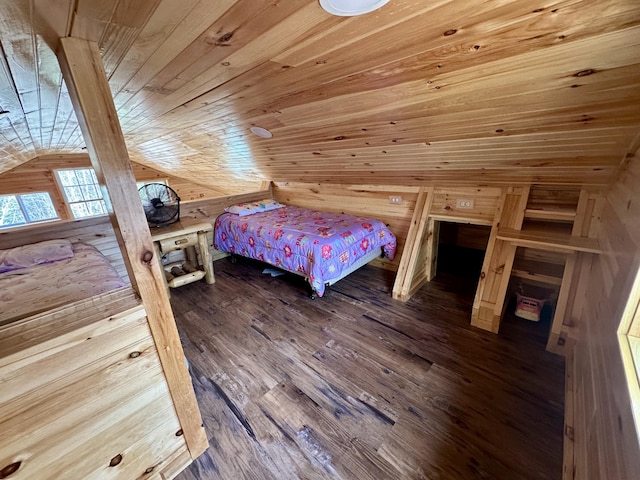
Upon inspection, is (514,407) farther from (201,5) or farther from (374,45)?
(201,5)

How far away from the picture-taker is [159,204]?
8.72 ft

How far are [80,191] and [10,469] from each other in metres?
6.36

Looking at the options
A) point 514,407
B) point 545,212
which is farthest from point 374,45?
point 514,407

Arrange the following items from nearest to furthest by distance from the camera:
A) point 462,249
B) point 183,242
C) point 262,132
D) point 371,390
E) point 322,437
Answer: point 322,437, point 371,390, point 262,132, point 183,242, point 462,249

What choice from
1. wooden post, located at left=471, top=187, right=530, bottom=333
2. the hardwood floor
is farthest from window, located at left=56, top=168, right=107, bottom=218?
wooden post, located at left=471, top=187, right=530, bottom=333

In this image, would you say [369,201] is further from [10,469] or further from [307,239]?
[10,469]

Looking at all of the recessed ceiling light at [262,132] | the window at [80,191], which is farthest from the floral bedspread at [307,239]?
the window at [80,191]

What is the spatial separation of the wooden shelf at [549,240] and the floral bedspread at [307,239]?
1.21 m

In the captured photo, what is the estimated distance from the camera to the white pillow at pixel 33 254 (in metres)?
1.96

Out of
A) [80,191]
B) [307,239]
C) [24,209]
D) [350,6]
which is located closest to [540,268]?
[307,239]

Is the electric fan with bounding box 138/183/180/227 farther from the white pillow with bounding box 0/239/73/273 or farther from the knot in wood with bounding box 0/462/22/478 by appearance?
the knot in wood with bounding box 0/462/22/478

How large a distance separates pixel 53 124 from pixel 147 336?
263cm

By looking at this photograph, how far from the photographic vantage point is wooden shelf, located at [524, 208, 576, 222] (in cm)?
182

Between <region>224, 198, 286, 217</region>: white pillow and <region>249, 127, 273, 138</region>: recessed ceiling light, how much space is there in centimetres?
135
